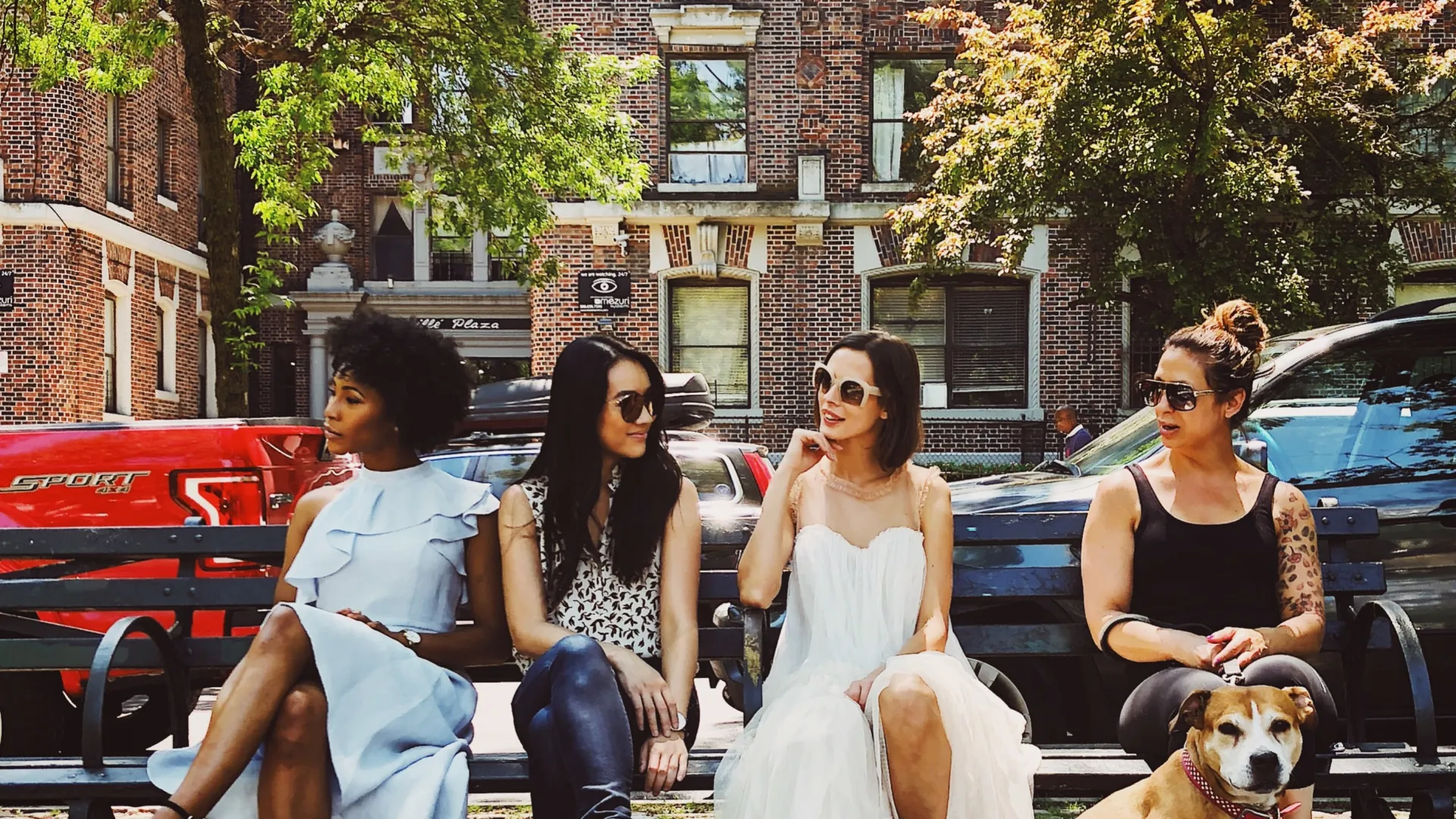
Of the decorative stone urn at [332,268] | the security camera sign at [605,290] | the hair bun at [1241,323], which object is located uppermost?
the decorative stone urn at [332,268]

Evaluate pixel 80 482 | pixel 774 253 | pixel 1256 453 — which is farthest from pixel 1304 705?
pixel 774 253

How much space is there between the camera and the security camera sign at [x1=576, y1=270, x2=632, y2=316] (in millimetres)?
22062

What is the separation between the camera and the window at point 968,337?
22.2m

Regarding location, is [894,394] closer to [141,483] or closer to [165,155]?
[141,483]

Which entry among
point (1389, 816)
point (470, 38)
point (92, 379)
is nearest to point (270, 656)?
point (1389, 816)

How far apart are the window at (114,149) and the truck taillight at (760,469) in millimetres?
18627

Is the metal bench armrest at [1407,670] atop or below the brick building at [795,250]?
below

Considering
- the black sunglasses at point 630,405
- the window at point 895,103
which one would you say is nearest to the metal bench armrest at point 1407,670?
the black sunglasses at point 630,405

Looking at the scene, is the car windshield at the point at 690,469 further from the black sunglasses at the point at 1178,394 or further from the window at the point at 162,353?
the window at the point at 162,353

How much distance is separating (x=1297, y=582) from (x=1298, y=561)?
63mm

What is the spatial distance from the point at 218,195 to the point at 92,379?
11.1 m

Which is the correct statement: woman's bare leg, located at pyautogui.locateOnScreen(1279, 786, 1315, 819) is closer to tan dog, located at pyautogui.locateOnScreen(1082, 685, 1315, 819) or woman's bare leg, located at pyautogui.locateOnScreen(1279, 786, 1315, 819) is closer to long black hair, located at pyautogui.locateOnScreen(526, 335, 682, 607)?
tan dog, located at pyautogui.locateOnScreen(1082, 685, 1315, 819)

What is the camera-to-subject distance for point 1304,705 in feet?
11.3

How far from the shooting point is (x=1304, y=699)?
3443 mm
